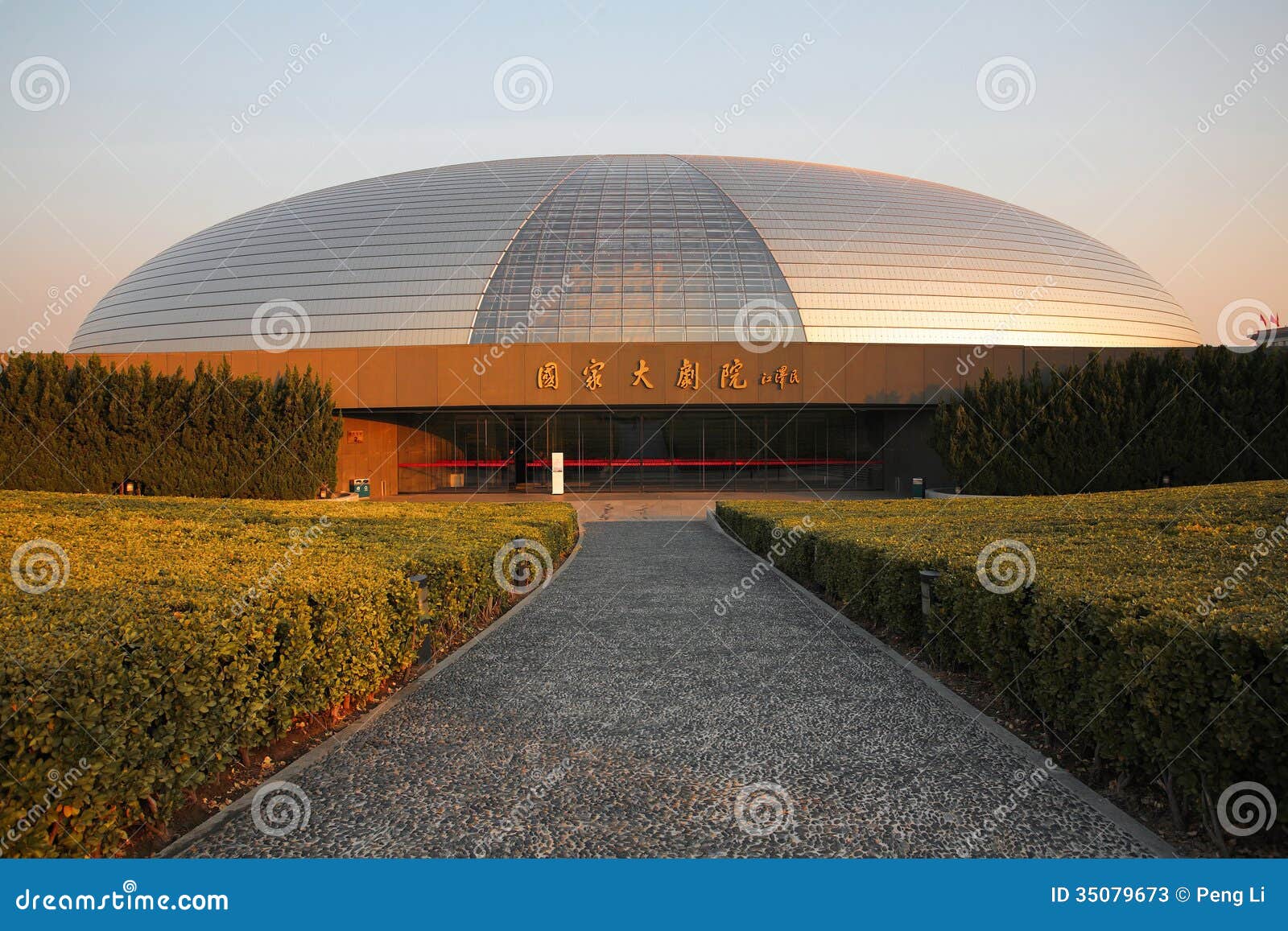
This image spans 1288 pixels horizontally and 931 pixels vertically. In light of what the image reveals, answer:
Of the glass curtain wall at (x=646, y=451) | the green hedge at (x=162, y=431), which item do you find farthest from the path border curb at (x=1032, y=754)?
the glass curtain wall at (x=646, y=451)

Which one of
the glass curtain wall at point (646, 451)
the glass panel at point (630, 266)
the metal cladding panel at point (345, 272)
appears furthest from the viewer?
the glass curtain wall at point (646, 451)

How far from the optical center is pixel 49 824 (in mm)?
3686

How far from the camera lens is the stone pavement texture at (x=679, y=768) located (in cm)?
429

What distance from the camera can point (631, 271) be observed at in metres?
32.0

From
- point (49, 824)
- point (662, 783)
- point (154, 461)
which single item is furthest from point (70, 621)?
point (154, 461)

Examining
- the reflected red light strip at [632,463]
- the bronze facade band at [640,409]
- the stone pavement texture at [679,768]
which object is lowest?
the stone pavement texture at [679,768]

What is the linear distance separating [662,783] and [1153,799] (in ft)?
9.66

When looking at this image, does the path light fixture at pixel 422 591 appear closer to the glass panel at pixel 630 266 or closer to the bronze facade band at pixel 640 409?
the bronze facade band at pixel 640 409

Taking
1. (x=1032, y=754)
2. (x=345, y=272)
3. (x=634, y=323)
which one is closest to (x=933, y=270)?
(x=634, y=323)

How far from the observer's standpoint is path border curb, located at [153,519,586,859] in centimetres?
430

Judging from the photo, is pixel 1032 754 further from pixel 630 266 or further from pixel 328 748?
pixel 630 266

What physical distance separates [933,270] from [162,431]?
30392 mm

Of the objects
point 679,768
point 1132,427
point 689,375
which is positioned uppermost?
point 689,375

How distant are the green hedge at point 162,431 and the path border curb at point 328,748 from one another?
19.4m
